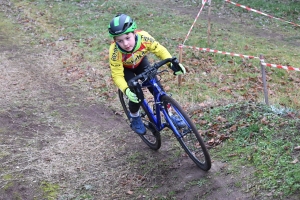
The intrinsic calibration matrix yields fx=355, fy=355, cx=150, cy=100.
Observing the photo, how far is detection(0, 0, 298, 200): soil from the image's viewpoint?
4.62 metres

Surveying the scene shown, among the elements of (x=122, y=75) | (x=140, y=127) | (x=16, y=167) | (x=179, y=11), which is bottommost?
(x=179, y=11)

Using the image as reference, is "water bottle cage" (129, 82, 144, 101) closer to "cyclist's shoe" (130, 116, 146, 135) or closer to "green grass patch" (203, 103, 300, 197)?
"cyclist's shoe" (130, 116, 146, 135)

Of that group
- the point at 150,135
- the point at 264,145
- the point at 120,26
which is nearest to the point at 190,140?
the point at 264,145

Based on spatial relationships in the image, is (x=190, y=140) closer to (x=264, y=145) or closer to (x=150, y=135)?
(x=264, y=145)

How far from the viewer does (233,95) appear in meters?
7.65

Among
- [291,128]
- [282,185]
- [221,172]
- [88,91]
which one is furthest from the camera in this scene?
[88,91]

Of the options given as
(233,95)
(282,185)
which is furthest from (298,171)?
(233,95)

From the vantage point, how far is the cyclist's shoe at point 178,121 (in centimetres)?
471

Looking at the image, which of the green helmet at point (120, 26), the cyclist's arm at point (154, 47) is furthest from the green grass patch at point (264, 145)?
the green helmet at point (120, 26)

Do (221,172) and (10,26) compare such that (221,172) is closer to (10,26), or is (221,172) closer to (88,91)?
(88,91)

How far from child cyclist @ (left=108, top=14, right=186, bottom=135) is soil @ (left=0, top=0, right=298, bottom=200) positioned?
98cm

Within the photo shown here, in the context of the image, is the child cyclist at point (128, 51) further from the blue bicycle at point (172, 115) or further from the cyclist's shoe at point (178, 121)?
the cyclist's shoe at point (178, 121)

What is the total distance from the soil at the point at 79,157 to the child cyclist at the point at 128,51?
0.98 meters

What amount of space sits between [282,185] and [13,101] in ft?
19.7
